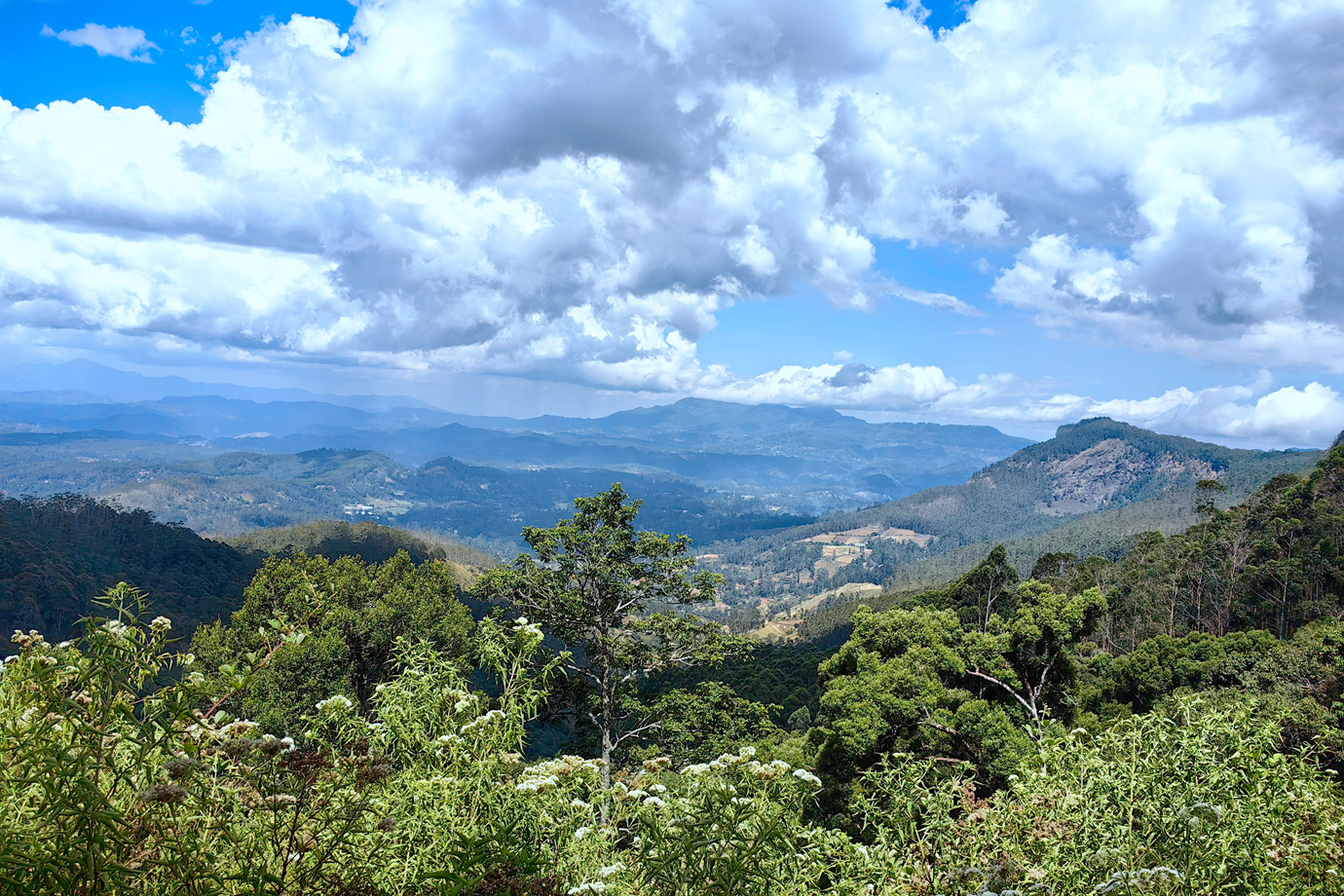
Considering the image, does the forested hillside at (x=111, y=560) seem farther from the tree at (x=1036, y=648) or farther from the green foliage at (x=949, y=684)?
the tree at (x=1036, y=648)

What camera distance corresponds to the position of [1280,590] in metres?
35.8

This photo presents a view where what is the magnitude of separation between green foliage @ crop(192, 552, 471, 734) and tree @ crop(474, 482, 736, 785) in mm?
3315

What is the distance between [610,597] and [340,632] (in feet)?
36.1

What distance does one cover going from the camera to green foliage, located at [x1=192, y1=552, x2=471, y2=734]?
1902 cm

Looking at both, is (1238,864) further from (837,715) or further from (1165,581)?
(1165,581)

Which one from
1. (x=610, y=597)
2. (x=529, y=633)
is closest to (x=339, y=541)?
(x=610, y=597)

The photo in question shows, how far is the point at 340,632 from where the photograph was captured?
21188mm

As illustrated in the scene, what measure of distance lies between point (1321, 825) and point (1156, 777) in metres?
0.61

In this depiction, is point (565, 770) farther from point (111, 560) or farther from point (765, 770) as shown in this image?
point (111, 560)

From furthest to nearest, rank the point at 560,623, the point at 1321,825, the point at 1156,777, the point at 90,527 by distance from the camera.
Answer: the point at 90,527
the point at 560,623
the point at 1156,777
the point at 1321,825

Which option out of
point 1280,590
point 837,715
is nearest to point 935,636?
point 837,715

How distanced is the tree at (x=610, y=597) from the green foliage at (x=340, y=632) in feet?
10.9

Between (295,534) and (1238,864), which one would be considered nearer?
(1238,864)

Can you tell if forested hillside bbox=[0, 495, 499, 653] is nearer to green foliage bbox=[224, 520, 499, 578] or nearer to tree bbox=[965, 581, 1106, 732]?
green foliage bbox=[224, 520, 499, 578]
